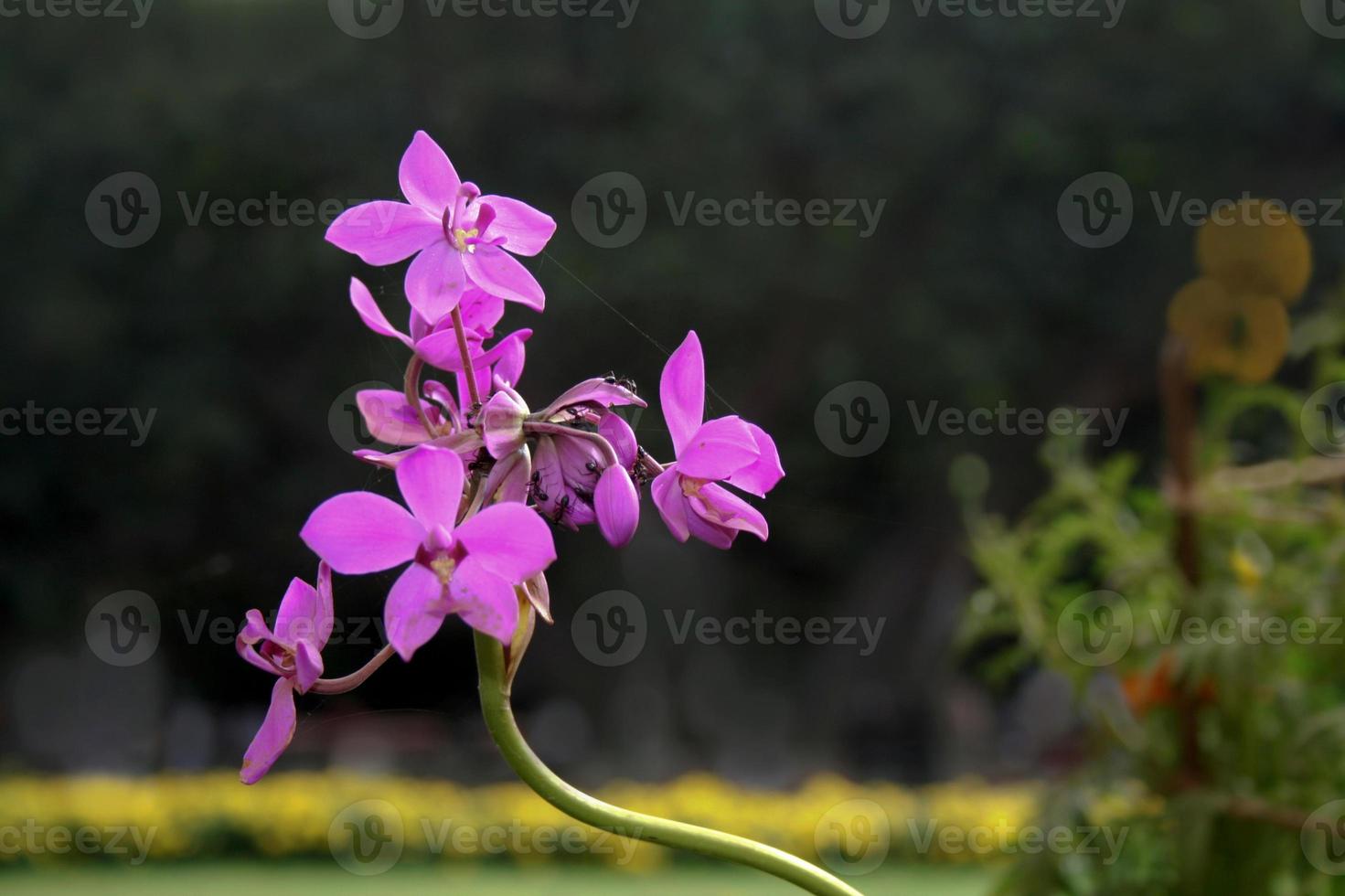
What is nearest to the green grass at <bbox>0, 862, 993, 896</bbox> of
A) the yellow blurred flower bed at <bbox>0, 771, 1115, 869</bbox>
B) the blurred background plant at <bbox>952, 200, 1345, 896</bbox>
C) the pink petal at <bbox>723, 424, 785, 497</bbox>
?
the yellow blurred flower bed at <bbox>0, 771, 1115, 869</bbox>

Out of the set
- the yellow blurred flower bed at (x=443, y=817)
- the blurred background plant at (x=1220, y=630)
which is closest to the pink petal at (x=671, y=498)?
the blurred background plant at (x=1220, y=630)

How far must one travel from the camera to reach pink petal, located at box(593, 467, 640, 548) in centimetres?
27

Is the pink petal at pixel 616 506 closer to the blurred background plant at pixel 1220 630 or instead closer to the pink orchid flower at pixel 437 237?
the pink orchid flower at pixel 437 237

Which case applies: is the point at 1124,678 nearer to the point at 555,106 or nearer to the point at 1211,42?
the point at 555,106

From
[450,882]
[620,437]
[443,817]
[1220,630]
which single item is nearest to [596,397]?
[620,437]

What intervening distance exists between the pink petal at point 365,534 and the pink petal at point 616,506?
0.04 metres

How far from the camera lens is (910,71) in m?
4.39

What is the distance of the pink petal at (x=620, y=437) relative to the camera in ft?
0.95

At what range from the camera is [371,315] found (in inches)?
11.8

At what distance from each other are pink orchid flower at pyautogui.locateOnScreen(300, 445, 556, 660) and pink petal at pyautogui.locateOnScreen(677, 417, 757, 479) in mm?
56

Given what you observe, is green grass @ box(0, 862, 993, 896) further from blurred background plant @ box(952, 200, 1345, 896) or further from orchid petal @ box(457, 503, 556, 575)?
orchid petal @ box(457, 503, 556, 575)

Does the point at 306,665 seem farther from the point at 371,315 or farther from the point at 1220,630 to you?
the point at 1220,630

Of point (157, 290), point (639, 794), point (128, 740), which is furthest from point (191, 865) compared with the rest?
point (157, 290)

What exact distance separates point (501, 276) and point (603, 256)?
3845mm
